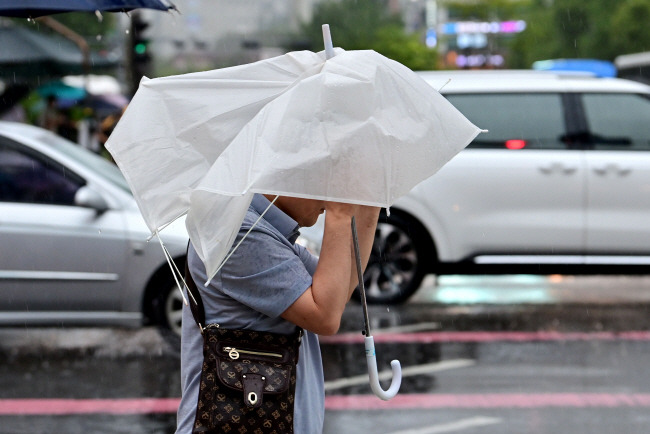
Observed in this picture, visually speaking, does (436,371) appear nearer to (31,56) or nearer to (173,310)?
(173,310)

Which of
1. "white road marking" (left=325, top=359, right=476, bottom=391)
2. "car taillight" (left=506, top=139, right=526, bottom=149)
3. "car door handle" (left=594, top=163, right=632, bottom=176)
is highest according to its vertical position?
"car taillight" (left=506, top=139, right=526, bottom=149)

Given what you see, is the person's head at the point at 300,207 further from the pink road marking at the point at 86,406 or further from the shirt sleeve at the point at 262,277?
the pink road marking at the point at 86,406

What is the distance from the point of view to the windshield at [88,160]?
774 cm

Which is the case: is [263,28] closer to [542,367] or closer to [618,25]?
[618,25]

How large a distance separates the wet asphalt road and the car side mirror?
3.32ft

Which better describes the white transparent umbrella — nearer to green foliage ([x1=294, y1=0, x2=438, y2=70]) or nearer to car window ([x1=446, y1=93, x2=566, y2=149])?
car window ([x1=446, y1=93, x2=566, y2=149])

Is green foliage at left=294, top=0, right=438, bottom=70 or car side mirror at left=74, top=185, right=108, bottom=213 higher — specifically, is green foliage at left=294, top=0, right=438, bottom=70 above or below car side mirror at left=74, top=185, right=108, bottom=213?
below

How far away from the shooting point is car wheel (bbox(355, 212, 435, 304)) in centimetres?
892

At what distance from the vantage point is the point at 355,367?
6.86 m

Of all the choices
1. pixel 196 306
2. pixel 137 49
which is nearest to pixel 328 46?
pixel 196 306

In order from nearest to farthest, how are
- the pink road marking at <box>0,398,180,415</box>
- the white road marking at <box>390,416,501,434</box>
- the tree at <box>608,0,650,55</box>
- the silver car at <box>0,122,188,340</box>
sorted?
1. the white road marking at <box>390,416,501,434</box>
2. the pink road marking at <box>0,398,180,415</box>
3. the silver car at <box>0,122,188,340</box>
4. the tree at <box>608,0,650,55</box>

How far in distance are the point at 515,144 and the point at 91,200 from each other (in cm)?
358

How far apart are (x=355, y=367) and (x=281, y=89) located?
15.2ft

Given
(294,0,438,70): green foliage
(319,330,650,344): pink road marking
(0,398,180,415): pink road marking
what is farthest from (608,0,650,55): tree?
(0,398,180,415): pink road marking
